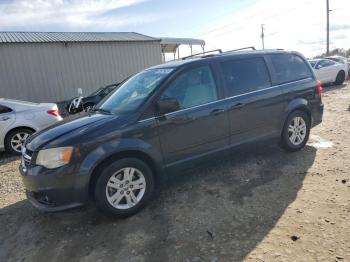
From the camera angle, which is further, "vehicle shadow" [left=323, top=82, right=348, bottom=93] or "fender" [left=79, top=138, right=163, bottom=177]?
"vehicle shadow" [left=323, top=82, right=348, bottom=93]

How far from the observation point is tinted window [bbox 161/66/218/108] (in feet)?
13.4

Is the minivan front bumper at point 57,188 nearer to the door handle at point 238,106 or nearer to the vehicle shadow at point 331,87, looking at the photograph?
the door handle at point 238,106

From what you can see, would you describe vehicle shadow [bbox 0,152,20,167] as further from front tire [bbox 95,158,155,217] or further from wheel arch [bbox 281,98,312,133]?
wheel arch [bbox 281,98,312,133]

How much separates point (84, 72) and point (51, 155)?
14676mm

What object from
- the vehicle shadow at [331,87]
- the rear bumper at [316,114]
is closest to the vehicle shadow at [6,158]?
the rear bumper at [316,114]

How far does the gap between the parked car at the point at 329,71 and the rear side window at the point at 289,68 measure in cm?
1034

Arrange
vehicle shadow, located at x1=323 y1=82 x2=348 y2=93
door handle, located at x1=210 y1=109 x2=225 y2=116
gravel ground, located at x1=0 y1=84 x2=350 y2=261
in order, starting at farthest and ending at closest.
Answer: vehicle shadow, located at x1=323 y1=82 x2=348 y2=93, door handle, located at x1=210 y1=109 x2=225 y2=116, gravel ground, located at x1=0 y1=84 x2=350 y2=261

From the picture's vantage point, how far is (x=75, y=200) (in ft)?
11.4

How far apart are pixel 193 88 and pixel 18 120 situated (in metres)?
4.84

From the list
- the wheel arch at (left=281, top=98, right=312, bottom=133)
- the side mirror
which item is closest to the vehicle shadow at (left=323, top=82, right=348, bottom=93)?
the wheel arch at (left=281, top=98, right=312, bottom=133)

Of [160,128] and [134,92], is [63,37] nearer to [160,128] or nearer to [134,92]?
[134,92]

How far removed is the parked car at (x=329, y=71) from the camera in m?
14.9

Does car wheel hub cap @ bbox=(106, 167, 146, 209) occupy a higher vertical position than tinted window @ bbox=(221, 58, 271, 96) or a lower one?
lower

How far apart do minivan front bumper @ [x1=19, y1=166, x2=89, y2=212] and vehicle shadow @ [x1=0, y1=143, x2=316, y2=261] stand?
1.26 ft
